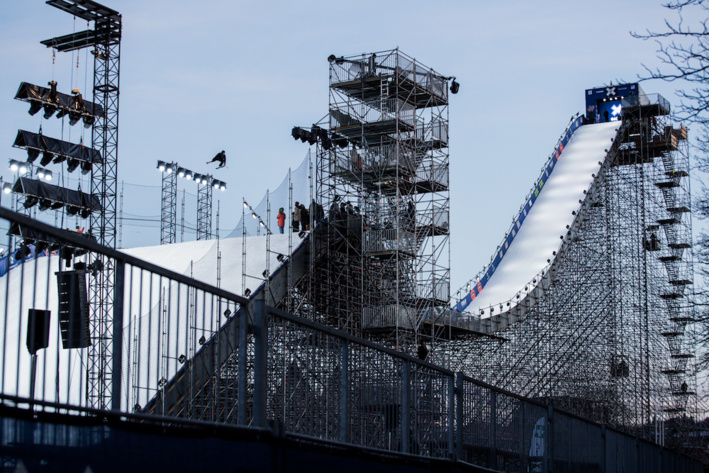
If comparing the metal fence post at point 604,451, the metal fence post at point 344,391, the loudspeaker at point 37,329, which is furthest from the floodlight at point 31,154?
the loudspeaker at point 37,329

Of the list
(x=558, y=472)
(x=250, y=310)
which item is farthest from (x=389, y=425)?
(x=558, y=472)

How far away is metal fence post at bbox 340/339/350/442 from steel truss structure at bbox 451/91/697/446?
29.6 meters

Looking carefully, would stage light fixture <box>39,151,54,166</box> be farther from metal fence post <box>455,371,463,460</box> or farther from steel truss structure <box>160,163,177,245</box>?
metal fence post <box>455,371,463,460</box>

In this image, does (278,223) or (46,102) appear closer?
(46,102)

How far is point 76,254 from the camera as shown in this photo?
5.98 m

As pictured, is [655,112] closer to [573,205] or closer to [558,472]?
[573,205]

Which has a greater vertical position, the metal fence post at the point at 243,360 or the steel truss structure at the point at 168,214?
the steel truss structure at the point at 168,214

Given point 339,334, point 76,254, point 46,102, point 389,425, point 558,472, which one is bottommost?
point 558,472

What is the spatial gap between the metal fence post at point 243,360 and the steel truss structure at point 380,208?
26518 mm

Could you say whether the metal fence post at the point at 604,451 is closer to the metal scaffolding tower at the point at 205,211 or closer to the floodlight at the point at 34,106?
the floodlight at the point at 34,106

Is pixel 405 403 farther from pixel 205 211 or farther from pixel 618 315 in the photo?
pixel 205 211

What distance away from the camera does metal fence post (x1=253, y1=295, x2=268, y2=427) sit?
6.50 meters

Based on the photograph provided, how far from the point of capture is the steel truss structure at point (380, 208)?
34.2 metres

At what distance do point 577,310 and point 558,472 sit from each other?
27325mm
